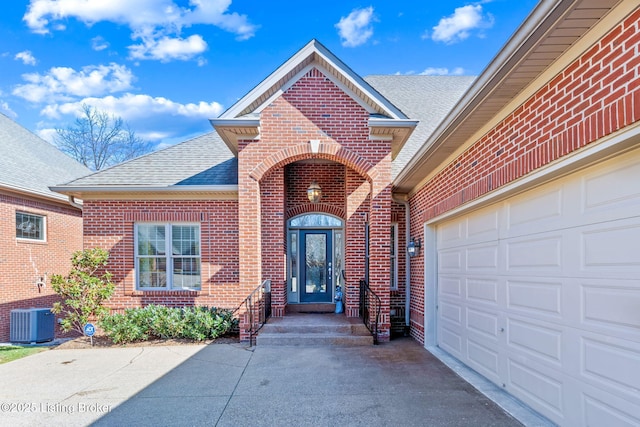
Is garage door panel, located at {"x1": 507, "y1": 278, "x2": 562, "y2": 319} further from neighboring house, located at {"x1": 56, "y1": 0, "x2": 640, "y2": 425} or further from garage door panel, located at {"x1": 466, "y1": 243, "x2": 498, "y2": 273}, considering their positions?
garage door panel, located at {"x1": 466, "y1": 243, "x2": 498, "y2": 273}

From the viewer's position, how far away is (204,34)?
46.8 feet

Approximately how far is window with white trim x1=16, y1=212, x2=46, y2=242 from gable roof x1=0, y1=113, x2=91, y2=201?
759mm

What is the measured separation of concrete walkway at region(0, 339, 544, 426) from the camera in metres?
4.18

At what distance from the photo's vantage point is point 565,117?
3.37m

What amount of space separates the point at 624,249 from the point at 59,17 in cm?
1734

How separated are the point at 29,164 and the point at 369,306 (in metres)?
12.0

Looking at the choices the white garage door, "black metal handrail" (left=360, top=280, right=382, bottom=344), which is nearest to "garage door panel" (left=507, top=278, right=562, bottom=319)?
the white garage door

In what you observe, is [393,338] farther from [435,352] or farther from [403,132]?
[403,132]

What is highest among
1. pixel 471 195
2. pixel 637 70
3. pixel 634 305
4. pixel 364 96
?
pixel 364 96

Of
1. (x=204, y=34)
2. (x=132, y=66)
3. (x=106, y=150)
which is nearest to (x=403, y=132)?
(x=204, y=34)

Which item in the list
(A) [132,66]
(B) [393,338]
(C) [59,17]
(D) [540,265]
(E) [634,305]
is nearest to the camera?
(E) [634,305]

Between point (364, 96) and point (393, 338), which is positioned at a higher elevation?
point (364, 96)

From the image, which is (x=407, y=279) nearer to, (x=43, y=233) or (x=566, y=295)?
(x=566, y=295)

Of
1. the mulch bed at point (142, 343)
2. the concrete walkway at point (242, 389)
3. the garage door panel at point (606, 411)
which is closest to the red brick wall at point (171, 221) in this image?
the mulch bed at point (142, 343)
